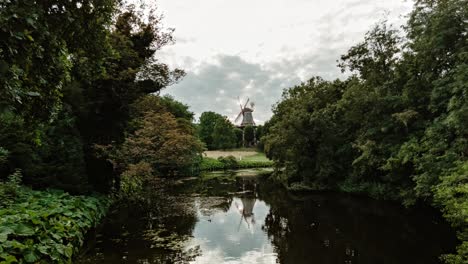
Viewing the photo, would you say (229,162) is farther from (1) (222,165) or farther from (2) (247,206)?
(2) (247,206)

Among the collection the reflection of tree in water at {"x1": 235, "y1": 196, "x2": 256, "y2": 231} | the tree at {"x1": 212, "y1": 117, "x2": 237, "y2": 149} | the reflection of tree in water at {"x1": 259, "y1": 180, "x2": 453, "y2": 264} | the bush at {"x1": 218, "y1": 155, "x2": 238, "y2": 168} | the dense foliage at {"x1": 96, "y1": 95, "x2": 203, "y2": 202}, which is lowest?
the reflection of tree in water at {"x1": 259, "y1": 180, "x2": 453, "y2": 264}

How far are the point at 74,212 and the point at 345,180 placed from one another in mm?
18900

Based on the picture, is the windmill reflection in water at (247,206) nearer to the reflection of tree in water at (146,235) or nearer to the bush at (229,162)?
the reflection of tree in water at (146,235)

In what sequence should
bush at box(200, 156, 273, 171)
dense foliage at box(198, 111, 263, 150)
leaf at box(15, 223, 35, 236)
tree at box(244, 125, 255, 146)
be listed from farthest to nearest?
tree at box(244, 125, 255, 146) < dense foliage at box(198, 111, 263, 150) < bush at box(200, 156, 273, 171) < leaf at box(15, 223, 35, 236)

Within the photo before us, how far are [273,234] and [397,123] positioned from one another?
9.96m

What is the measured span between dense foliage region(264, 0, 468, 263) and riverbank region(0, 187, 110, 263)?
8.97 metres

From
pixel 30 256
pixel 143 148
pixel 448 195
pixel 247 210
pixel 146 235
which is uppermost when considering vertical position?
pixel 143 148

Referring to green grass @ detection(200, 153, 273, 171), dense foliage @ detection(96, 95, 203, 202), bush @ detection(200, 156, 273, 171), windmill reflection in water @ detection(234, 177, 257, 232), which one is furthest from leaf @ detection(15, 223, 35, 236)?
bush @ detection(200, 156, 273, 171)

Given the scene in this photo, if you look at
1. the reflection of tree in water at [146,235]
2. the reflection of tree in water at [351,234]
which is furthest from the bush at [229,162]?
the reflection of tree in water at [146,235]

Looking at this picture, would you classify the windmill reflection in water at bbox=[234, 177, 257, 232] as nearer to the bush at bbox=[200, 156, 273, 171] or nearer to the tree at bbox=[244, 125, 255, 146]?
the bush at bbox=[200, 156, 273, 171]

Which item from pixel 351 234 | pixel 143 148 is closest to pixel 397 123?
pixel 351 234

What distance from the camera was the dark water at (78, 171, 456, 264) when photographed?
10.0 metres

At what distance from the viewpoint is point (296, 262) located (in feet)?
31.2

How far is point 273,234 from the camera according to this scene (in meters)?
12.8
